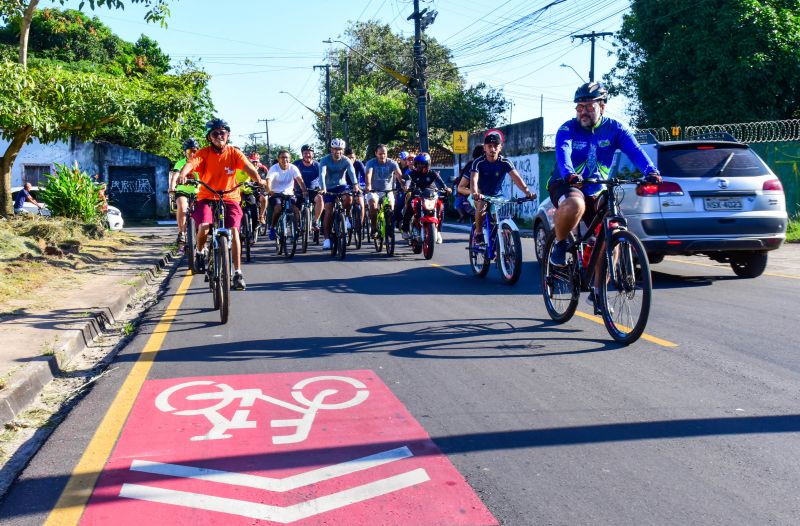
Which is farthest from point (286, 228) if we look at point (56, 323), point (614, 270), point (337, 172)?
point (614, 270)

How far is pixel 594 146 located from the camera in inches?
289

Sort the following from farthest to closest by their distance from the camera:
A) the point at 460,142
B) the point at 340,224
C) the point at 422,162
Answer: the point at 460,142
the point at 340,224
the point at 422,162

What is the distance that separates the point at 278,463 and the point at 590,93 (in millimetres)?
4293

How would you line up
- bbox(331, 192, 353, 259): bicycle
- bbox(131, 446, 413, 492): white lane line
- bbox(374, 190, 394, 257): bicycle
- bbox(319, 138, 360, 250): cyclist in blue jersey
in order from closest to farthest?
bbox(131, 446, 413, 492): white lane line
bbox(331, 192, 353, 259): bicycle
bbox(319, 138, 360, 250): cyclist in blue jersey
bbox(374, 190, 394, 257): bicycle

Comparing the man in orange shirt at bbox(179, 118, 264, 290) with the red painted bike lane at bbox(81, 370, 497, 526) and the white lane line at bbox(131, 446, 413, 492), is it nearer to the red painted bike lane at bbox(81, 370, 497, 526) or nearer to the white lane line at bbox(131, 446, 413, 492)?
the red painted bike lane at bbox(81, 370, 497, 526)

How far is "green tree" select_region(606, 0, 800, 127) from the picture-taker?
3130 centimetres

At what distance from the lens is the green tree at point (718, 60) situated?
1232 inches

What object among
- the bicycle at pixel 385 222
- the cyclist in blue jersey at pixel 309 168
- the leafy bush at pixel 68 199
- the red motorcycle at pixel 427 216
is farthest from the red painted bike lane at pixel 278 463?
the leafy bush at pixel 68 199

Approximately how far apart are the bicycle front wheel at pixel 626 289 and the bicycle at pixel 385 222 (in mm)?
8644

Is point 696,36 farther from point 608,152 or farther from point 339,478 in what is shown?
point 339,478

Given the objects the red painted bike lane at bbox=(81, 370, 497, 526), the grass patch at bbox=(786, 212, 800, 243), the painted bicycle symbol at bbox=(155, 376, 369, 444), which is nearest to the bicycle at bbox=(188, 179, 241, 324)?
the painted bicycle symbol at bbox=(155, 376, 369, 444)

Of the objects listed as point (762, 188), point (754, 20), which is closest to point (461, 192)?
point (762, 188)

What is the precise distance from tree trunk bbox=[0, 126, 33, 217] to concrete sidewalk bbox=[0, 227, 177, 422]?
20.3 feet

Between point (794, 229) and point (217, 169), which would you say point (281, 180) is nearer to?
point (217, 169)
